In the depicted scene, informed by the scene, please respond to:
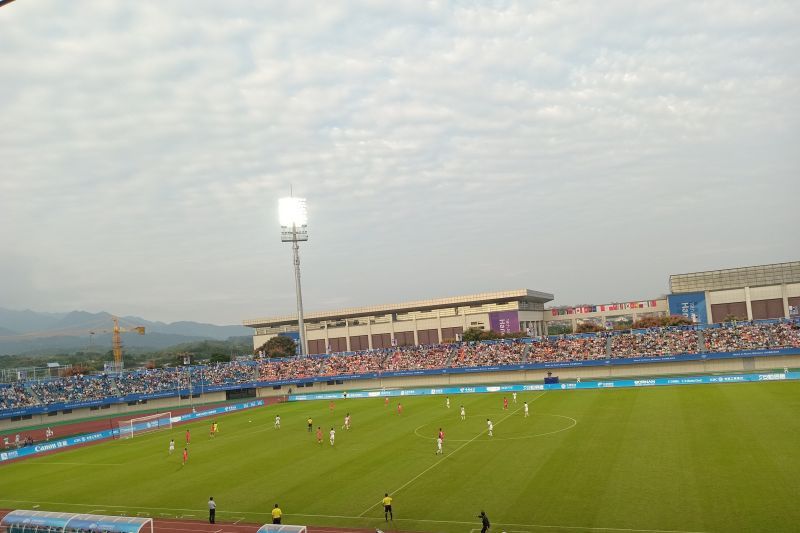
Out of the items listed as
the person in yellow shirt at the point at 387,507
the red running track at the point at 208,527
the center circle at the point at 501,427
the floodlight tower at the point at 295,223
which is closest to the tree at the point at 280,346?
the floodlight tower at the point at 295,223

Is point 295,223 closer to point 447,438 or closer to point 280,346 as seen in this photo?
point 280,346

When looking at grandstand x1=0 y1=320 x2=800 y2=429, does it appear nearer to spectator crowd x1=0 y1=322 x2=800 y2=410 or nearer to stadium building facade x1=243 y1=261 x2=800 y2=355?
spectator crowd x1=0 y1=322 x2=800 y2=410

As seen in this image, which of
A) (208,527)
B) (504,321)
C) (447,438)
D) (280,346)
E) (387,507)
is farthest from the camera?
(280,346)

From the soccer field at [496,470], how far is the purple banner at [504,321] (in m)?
67.0

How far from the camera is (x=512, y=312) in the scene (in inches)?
4941

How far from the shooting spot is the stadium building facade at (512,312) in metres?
107

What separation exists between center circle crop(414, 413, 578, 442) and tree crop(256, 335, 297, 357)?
90515 millimetres

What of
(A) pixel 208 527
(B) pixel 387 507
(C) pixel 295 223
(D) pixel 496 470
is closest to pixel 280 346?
(C) pixel 295 223

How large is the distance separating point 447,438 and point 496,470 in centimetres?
1121

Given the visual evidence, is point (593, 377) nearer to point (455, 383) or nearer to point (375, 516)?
point (455, 383)

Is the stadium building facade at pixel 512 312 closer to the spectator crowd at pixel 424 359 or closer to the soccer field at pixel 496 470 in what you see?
the spectator crowd at pixel 424 359

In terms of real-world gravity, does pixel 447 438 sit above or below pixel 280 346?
below

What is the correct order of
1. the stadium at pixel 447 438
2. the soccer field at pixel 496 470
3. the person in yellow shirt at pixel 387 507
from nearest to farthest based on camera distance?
the soccer field at pixel 496 470
the person in yellow shirt at pixel 387 507
the stadium at pixel 447 438

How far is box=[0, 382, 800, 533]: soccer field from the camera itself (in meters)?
24.6
